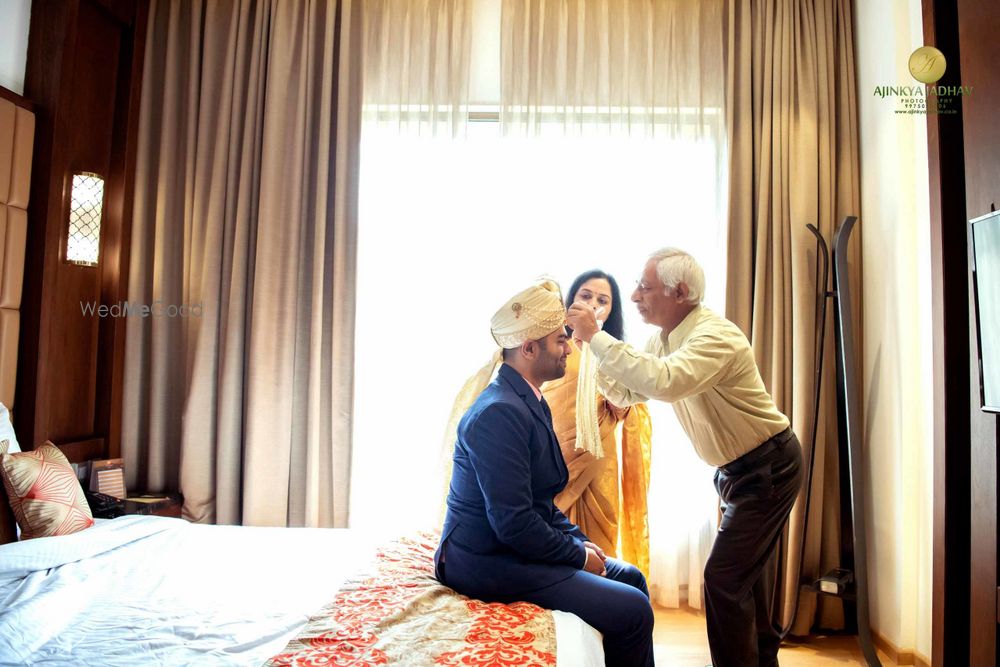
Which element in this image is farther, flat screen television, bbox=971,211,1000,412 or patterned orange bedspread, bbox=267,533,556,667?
flat screen television, bbox=971,211,1000,412

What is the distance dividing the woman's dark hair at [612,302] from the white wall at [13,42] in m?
2.54

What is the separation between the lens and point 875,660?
2.65 m

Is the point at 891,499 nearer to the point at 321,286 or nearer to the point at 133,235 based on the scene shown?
the point at 321,286

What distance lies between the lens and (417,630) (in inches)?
59.9

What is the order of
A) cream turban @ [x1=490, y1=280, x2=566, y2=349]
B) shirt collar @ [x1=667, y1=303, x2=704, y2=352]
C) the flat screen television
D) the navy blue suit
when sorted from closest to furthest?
the navy blue suit → the flat screen television → cream turban @ [x1=490, y1=280, x2=566, y2=349] → shirt collar @ [x1=667, y1=303, x2=704, y2=352]

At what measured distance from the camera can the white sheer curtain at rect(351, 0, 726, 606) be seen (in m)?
3.37

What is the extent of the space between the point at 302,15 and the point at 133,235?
140 cm

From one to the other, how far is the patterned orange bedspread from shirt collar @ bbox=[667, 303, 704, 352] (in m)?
1.10

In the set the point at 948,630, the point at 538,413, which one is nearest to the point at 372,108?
the point at 538,413

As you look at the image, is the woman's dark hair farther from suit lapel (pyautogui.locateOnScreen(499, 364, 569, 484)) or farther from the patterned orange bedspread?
the patterned orange bedspread

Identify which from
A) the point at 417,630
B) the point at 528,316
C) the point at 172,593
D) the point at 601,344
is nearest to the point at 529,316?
the point at 528,316

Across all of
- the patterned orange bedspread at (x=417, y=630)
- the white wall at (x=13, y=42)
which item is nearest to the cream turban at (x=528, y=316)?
the patterned orange bedspread at (x=417, y=630)

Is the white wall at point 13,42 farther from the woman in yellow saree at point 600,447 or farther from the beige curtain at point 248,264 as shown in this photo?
the woman in yellow saree at point 600,447

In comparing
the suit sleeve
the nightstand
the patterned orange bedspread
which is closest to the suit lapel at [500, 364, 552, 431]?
the suit sleeve
